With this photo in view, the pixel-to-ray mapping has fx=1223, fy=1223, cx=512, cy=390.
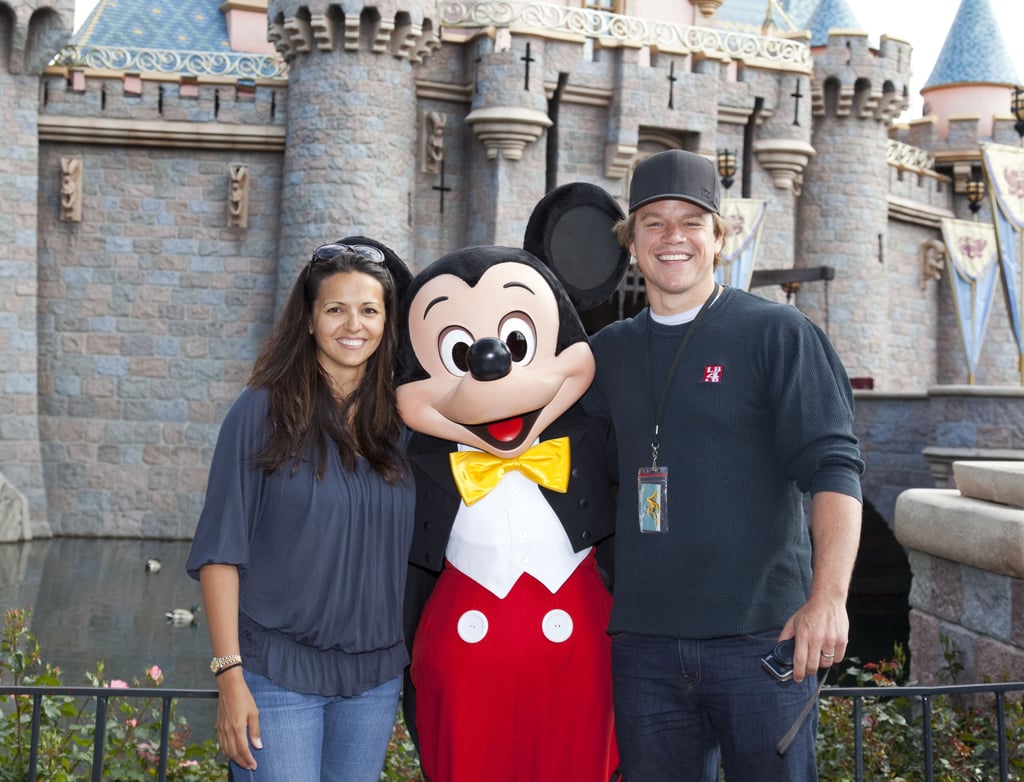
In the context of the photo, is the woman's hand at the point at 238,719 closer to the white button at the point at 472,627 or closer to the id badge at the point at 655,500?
the white button at the point at 472,627

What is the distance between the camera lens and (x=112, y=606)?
966 centimetres

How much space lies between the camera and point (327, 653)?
7.09ft

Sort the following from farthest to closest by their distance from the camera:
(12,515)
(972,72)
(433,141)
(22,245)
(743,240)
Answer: (972,72) → (433,141) → (743,240) → (22,245) → (12,515)

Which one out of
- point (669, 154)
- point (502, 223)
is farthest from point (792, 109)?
point (669, 154)

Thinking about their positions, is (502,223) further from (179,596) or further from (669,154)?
(669,154)

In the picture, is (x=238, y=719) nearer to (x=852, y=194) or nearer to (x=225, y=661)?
(x=225, y=661)

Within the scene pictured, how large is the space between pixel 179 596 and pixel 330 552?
8568mm

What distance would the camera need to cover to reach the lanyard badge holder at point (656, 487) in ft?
7.23

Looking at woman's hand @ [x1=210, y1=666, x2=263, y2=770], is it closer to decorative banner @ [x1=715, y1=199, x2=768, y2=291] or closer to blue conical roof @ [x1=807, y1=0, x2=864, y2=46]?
decorative banner @ [x1=715, y1=199, x2=768, y2=291]

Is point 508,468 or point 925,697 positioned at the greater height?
point 508,468

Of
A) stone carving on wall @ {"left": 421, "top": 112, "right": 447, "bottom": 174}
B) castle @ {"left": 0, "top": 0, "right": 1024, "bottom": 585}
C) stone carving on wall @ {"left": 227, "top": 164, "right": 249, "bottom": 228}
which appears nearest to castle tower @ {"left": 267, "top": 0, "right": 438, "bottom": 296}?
castle @ {"left": 0, "top": 0, "right": 1024, "bottom": 585}

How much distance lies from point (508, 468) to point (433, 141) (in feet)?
36.5

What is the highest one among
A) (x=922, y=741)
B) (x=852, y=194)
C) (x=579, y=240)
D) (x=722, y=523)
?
(x=852, y=194)

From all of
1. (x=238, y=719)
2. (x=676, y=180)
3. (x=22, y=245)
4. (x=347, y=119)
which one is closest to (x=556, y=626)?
(x=238, y=719)
